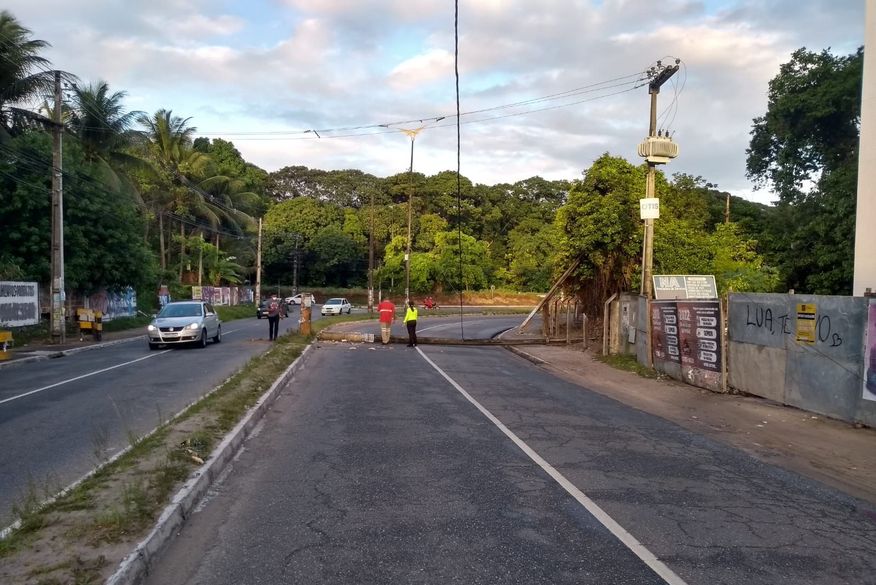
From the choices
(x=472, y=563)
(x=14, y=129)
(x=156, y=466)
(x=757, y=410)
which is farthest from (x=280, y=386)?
(x=14, y=129)

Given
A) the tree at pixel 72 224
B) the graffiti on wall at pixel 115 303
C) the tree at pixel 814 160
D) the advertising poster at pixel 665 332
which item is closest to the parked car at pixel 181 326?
the tree at pixel 72 224

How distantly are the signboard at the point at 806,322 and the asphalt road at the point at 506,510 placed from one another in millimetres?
2770

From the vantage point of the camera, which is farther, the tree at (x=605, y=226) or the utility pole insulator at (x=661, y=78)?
the tree at (x=605, y=226)

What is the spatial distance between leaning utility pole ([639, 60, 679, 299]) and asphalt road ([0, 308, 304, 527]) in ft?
35.4

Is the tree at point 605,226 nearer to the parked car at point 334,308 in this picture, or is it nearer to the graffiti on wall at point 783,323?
the graffiti on wall at point 783,323

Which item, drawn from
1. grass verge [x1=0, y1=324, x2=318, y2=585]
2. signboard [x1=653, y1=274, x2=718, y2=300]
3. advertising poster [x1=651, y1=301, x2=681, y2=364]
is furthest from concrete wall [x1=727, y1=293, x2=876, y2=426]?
grass verge [x1=0, y1=324, x2=318, y2=585]

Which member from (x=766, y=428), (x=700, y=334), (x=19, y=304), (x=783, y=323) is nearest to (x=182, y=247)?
(x=19, y=304)

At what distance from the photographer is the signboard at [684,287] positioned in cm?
1761

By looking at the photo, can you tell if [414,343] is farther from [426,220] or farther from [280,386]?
[426,220]

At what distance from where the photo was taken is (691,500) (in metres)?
6.73

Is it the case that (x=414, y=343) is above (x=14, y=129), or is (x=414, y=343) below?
below

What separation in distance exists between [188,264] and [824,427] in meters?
50.6

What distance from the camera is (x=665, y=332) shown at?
56.3 feet

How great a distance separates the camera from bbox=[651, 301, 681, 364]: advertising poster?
16484 millimetres
